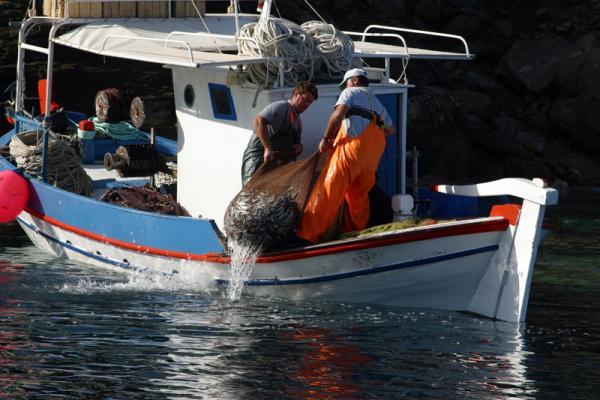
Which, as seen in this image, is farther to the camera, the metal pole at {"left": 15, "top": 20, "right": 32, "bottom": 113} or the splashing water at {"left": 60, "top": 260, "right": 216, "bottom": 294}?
the metal pole at {"left": 15, "top": 20, "right": 32, "bottom": 113}

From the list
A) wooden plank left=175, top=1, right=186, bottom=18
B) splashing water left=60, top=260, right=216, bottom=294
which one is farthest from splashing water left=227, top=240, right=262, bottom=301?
wooden plank left=175, top=1, right=186, bottom=18

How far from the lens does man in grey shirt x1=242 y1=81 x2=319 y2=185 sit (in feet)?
43.2

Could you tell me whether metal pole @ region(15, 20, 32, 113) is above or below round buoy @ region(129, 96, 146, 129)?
above

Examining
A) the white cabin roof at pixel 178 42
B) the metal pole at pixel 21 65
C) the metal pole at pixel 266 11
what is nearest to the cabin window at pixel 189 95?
the white cabin roof at pixel 178 42

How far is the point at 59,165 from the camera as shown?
16.0 m

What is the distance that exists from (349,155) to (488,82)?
46.5ft

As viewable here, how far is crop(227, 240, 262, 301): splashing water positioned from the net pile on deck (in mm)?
1509

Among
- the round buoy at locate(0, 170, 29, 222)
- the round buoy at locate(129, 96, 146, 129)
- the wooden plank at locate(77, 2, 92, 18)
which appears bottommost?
the round buoy at locate(0, 170, 29, 222)

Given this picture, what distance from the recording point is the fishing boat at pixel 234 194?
12523 mm

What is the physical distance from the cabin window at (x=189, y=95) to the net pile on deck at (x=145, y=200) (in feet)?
3.66

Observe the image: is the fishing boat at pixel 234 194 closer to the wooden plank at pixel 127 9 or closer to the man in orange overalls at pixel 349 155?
the wooden plank at pixel 127 9

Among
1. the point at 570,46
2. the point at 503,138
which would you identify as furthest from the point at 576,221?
the point at 570,46

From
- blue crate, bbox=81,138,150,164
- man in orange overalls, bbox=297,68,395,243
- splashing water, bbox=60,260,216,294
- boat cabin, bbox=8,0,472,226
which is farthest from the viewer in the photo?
blue crate, bbox=81,138,150,164

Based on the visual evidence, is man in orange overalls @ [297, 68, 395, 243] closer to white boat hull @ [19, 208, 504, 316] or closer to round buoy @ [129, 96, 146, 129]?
white boat hull @ [19, 208, 504, 316]
